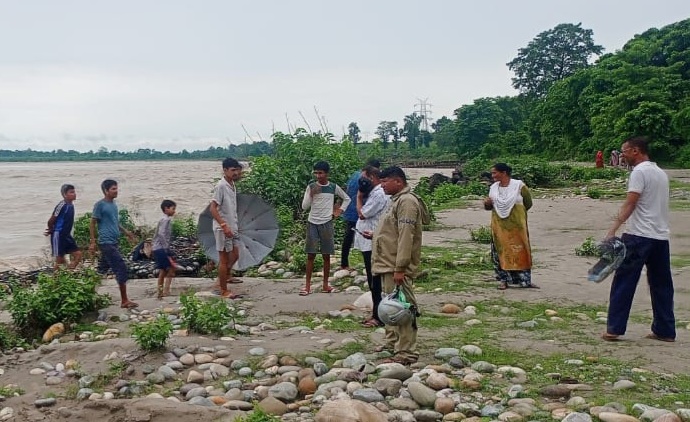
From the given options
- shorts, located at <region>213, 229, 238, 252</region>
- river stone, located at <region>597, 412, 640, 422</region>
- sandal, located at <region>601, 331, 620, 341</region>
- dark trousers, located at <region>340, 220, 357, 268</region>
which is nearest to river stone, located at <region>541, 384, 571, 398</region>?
river stone, located at <region>597, 412, 640, 422</region>

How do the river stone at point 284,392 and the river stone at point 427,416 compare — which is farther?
the river stone at point 284,392

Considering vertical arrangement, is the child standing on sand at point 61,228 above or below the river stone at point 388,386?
above

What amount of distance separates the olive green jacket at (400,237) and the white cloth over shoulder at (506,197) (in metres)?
2.89

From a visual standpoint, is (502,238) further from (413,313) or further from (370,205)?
(413,313)

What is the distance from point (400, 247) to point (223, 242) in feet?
11.8

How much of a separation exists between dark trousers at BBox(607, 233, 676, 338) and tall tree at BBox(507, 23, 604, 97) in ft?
190

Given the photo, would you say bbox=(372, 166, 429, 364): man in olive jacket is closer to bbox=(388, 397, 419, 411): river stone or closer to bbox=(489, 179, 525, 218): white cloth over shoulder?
bbox=(388, 397, 419, 411): river stone

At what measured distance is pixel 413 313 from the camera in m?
5.23

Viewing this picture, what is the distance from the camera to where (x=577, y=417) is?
12.8ft

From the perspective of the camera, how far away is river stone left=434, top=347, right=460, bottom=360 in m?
5.31

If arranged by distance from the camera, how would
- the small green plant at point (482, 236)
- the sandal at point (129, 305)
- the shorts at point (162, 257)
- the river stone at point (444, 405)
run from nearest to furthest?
the river stone at point (444, 405) → the sandal at point (129, 305) → the shorts at point (162, 257) → the small green plant at point (482, 236)

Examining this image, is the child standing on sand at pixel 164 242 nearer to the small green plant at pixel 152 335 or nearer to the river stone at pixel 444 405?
the small green plant at pixel 152 335

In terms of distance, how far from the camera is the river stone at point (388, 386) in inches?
183

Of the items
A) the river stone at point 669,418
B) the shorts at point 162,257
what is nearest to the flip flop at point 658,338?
the river stone at point 669,418
